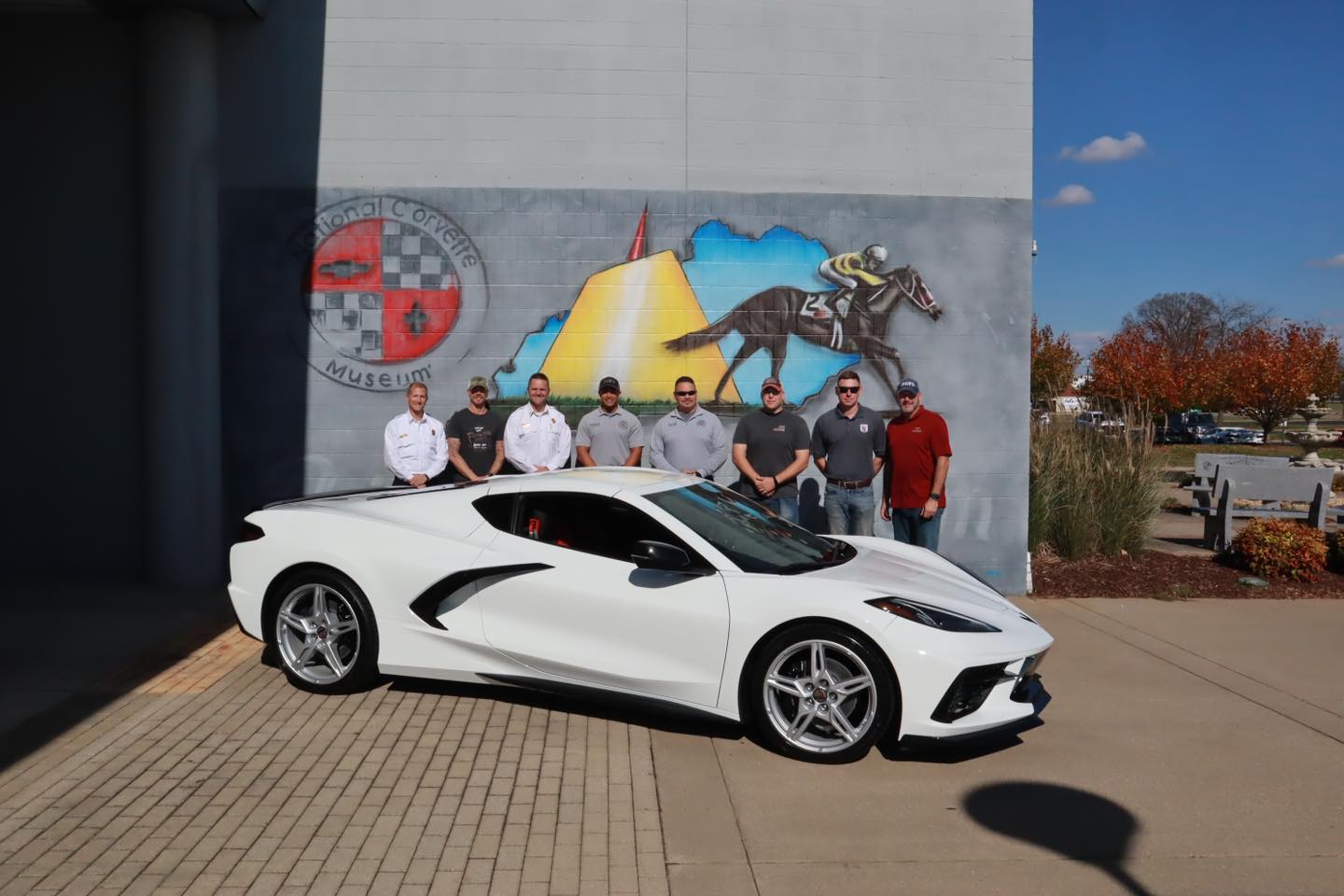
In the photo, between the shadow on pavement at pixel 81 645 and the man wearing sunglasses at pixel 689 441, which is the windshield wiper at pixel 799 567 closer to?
the man wearing sunglasses at pixel 689 441

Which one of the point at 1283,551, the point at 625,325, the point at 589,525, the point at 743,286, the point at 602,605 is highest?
the point at 743,286

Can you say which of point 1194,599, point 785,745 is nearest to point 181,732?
→ point 785,745

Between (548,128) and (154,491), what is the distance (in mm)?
4559

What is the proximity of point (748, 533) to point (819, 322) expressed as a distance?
409cm

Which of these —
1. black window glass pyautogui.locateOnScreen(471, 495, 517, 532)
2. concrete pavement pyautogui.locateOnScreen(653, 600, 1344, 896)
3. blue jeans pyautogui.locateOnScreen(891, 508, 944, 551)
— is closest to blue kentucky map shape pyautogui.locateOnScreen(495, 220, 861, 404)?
blue jeans pyautogui.locateOnScreen(891, 508, 944, 551)

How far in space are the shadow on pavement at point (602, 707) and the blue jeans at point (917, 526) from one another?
310 centimetres

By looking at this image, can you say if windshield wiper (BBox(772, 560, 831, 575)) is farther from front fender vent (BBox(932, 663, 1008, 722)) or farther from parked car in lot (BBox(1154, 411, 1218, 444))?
parked car in lot (BBox(1154, 411, 1218, 444))

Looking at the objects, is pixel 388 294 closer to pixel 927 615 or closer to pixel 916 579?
pixel 916 579

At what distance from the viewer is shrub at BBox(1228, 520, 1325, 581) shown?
10094mm

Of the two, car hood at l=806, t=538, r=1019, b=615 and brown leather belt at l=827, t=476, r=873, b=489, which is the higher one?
brown leather belt at l=827, t=476, r=873, b=489

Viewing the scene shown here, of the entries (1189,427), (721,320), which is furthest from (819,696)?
(1189,427)

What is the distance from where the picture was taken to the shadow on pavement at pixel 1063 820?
162 inches

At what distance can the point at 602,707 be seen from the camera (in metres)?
5.96

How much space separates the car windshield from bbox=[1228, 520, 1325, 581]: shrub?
6.01 metres
